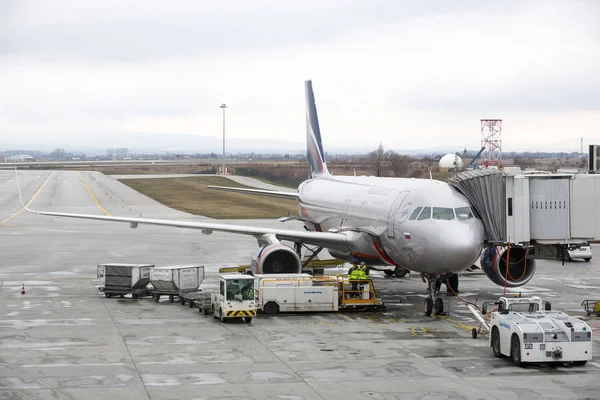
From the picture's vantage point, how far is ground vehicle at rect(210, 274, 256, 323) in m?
29.9

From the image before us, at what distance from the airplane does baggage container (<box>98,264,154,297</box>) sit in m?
4.51

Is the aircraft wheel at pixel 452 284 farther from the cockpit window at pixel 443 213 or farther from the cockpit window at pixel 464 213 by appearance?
the cockpit window at pixel 443 213

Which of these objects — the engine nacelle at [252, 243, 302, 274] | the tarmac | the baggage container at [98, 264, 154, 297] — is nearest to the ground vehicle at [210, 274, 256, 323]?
the tarmac

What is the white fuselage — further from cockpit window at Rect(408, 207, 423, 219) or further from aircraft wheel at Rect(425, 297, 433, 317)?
aircraft wheel at Rect(425, 297, 433, 317)

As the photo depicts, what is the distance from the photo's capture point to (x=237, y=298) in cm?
3031

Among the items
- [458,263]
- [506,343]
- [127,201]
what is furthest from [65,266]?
[127,201]

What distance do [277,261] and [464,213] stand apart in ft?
29.3

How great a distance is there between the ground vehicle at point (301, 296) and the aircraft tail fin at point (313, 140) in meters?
20.0

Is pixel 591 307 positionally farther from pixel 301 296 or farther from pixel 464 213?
pixel 301 296

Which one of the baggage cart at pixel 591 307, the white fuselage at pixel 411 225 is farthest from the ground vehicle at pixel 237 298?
the baggage cart at pixel 591 307

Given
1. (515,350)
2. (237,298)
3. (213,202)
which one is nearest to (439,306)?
(237,298)

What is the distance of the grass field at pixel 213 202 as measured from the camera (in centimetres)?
8169

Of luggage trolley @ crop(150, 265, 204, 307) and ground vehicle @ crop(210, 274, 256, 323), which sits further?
→ luggage trolley @ crop(150, 265, 204, 307)

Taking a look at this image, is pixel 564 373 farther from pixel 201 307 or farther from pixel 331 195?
pixel 331 195
